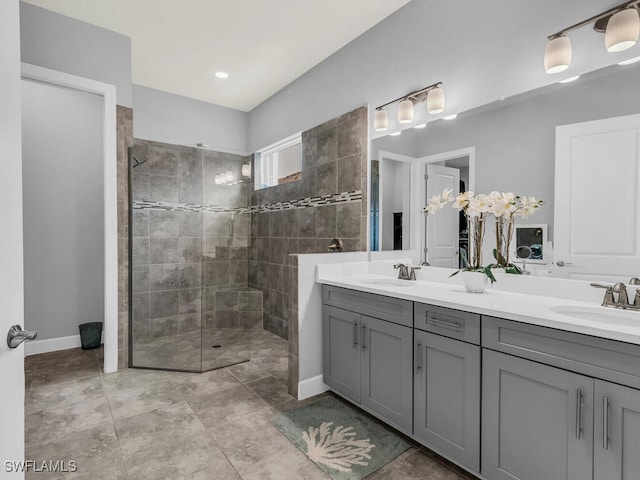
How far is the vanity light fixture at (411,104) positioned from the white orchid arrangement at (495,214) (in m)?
0.65

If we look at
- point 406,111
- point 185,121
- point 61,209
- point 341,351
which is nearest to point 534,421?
point 341,351

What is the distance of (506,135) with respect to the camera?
1984mm

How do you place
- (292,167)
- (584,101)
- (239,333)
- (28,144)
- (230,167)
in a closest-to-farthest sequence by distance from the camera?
(584,101) → (28,144) → (239,333) → (230,167) → (292,167)

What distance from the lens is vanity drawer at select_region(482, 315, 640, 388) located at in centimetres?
111

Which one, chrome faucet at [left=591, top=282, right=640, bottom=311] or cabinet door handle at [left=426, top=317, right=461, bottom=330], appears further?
cabinet door handle at [left=426, top=317, right=461, bottom=330]

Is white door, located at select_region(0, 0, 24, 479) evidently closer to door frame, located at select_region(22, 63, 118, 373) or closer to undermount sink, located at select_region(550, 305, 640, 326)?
undermount sink, located at select_region(550, 305, 640, 326)

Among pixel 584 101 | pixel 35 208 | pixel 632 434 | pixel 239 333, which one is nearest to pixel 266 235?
pixel 239 333

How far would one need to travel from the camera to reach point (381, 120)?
8.71ft

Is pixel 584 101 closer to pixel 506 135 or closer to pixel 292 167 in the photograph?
pixel 506 135

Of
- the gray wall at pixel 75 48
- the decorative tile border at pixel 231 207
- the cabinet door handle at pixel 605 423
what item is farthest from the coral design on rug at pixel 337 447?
the gray wall at pixel 75 48

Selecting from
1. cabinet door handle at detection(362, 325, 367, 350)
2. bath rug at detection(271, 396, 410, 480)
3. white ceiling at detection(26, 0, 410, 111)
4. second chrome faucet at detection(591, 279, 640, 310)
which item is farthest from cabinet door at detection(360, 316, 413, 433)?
white ceiling at detection(26, 0, 410, 111)

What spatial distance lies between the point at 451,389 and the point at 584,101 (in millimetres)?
1562

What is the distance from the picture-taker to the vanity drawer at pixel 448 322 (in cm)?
153

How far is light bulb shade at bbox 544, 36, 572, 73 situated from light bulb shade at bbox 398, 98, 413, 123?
0.88 m
